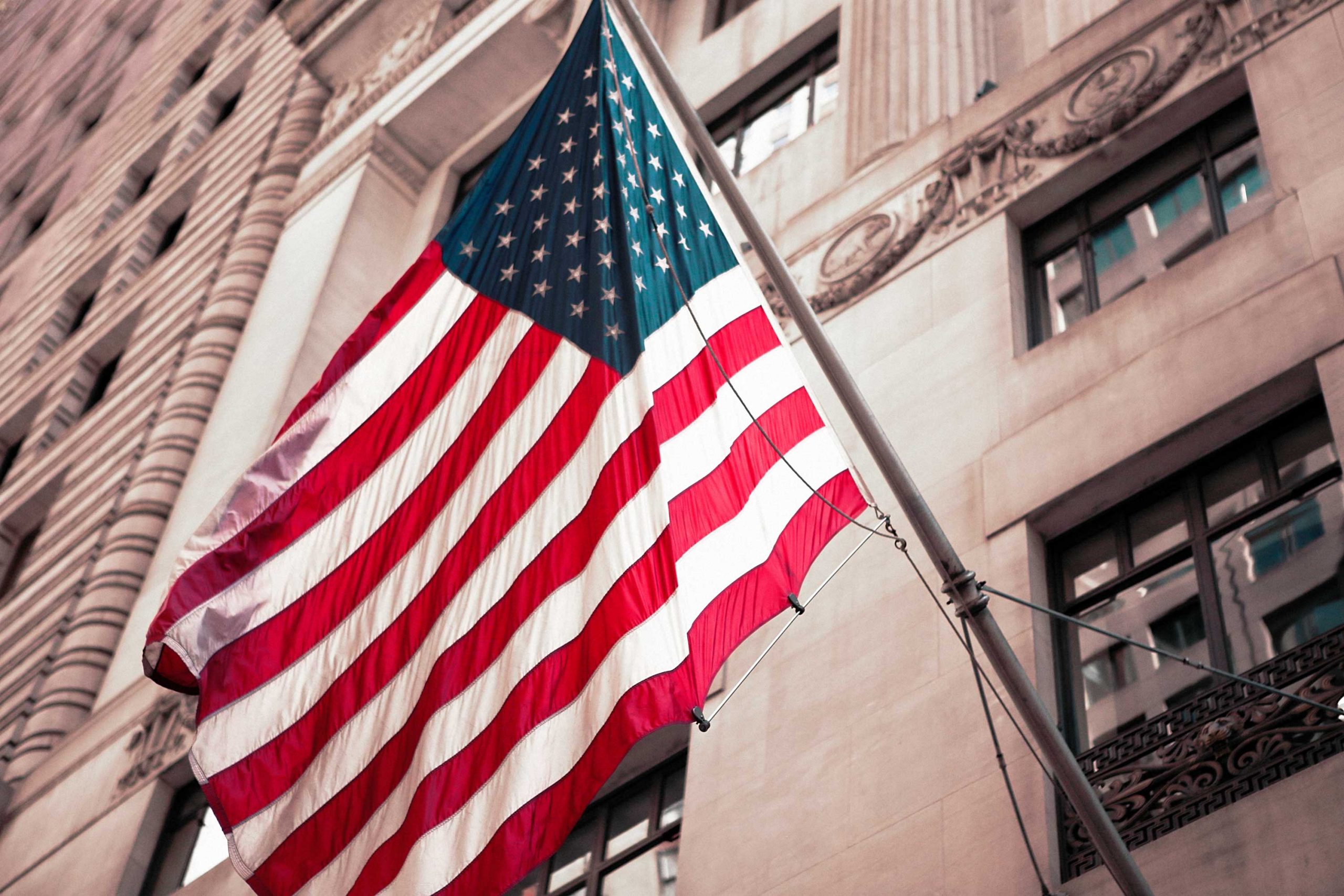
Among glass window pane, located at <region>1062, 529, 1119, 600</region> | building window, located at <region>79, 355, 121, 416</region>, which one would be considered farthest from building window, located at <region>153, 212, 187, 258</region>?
glass window pane, located at <region>1062, 529, 1119, 600</region>

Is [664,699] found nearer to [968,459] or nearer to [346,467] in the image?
[346,467]

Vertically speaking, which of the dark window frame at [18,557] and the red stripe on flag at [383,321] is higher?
the dark window frame at [18,557]

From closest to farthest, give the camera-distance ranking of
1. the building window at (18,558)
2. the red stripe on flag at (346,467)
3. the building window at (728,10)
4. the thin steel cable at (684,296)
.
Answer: the thin steel cable at (684,296) → the red stripe on flag at (346,467) → the building window at (728,10) → the building window at (18,558)

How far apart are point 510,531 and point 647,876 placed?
326cm

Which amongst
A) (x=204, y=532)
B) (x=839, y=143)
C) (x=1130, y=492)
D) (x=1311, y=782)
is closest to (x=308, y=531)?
(x=204, y=532)

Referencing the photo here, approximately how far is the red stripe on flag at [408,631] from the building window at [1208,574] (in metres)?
3.30

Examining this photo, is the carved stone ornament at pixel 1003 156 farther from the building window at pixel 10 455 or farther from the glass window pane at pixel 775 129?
the building window at pixel 10 455

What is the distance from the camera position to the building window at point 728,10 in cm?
2214

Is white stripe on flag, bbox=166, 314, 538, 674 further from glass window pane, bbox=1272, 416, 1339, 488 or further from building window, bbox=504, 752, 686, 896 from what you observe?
glass window pane, bbox=1272, 416, 1339, 488

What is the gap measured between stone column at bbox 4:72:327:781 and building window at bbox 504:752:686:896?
31.3 ft

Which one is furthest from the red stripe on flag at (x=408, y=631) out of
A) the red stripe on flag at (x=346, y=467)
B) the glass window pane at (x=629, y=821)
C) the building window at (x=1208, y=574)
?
the building window at (x=1208, y=574)

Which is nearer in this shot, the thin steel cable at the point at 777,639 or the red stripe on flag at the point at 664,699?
the thin steel cable at the point at 777,639

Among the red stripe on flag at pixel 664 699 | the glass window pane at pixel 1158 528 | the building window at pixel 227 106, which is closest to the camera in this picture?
the red stripe on flag at pixel 664 699

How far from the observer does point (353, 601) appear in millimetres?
10016
